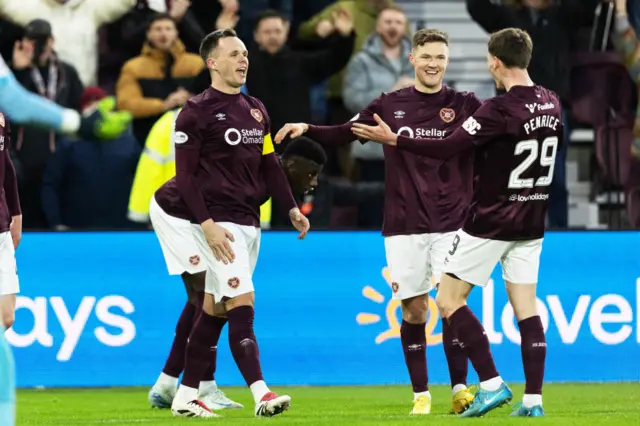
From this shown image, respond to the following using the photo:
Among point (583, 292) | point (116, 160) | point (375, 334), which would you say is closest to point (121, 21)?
point (116, 160)

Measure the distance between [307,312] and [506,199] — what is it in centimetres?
425

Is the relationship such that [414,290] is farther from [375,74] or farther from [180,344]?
[375,74]

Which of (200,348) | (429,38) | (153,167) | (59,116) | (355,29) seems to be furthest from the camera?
(355,29)

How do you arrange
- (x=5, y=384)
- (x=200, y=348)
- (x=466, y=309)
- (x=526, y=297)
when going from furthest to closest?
(x=200, y=348) < (x=466, y=309) < (x=526, y=297) < (x=5, y=384)

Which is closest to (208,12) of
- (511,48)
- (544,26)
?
(544,26)

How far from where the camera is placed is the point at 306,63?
13.1 m

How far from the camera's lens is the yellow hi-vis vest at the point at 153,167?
A: 478 inches

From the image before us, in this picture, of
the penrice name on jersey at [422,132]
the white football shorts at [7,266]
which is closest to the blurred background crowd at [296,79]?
the white football shorts at [7,266]

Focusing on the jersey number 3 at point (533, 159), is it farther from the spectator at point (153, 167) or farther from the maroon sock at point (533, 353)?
the spectator at point (153, 167)

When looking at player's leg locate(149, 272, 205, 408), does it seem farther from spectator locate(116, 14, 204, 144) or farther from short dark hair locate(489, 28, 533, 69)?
spectator locate(116, 14, 204, 144)

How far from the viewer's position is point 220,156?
8.51 metres

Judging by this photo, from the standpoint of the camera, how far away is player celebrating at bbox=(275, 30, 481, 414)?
29.5 ft

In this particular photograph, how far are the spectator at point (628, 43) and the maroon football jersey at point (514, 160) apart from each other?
5.44 meters

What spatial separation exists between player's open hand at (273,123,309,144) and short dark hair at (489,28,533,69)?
4.88ft
